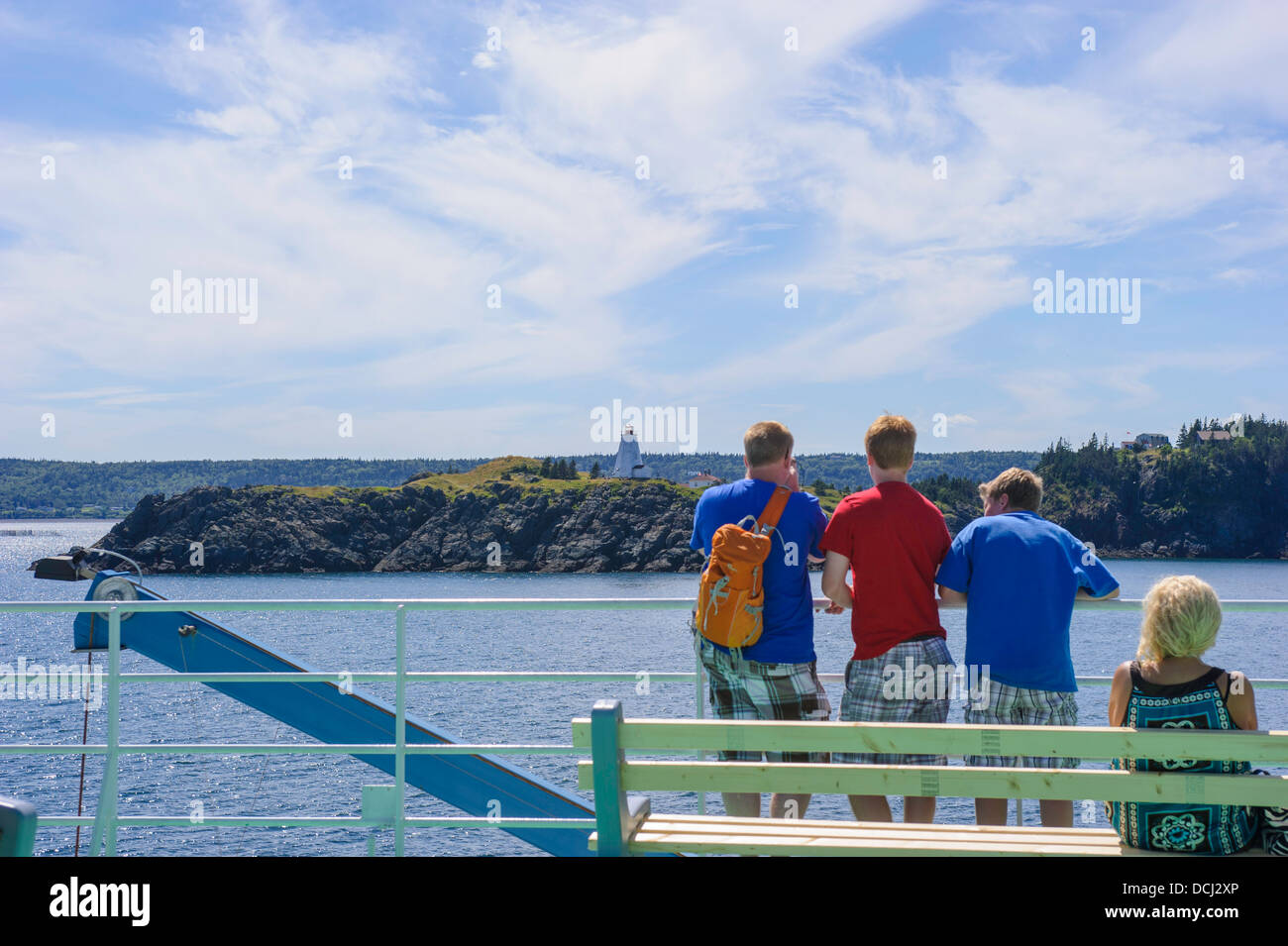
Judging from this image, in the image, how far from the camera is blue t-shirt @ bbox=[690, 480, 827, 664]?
144 inches

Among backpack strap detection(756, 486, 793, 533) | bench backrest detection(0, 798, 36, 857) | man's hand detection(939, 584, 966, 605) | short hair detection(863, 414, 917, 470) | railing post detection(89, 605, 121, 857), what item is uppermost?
short hair detection(863, 414, 917, 470)

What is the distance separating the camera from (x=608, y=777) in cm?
278

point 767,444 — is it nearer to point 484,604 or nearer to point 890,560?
point 890,560

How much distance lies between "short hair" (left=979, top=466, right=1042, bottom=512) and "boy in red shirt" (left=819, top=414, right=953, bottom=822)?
29 centimetres

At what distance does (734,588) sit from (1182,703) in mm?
1434

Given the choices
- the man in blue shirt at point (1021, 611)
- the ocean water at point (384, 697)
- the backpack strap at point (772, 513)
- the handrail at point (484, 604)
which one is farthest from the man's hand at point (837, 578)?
the ocean water at point (384, 697)

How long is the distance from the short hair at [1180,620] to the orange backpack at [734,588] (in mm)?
1249

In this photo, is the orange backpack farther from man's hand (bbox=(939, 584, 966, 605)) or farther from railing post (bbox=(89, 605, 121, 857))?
railing post (bbox=(89, 605, 121, 857))

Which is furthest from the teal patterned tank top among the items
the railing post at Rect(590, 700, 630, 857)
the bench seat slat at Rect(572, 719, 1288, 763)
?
the railing post at Rect(590, 700, 630, 857)

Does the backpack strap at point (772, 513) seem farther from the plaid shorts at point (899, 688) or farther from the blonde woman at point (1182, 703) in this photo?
the blonde woman at point (1182, 703)

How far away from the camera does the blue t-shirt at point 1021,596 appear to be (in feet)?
11.6

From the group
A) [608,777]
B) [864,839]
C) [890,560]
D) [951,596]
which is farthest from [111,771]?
[951,596]
